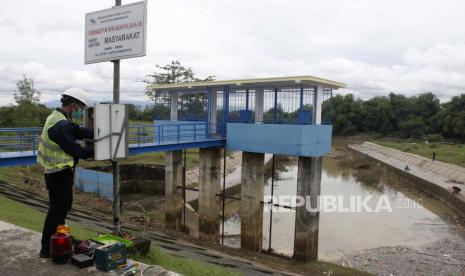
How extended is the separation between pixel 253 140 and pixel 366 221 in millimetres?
12786

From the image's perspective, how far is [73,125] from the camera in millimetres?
4855

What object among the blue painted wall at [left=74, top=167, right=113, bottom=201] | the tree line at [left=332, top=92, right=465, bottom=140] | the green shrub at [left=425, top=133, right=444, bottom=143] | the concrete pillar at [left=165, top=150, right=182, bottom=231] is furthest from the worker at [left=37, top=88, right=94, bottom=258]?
the green shrub at [left=425, top=133, right=444, bottom=143]

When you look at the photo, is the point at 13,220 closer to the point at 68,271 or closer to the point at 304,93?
the point at 68,271

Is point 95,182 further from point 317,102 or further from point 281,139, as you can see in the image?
point 317,102

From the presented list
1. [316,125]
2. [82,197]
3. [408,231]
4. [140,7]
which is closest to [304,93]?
[316,125]

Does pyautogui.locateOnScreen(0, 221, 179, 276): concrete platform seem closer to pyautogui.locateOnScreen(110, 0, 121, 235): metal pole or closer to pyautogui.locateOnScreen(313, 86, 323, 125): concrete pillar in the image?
pyautogui.locateOnScreen(110, 0, 121, 235): metal pole

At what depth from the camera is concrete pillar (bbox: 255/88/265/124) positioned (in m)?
16.3

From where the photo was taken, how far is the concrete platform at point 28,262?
428 cm

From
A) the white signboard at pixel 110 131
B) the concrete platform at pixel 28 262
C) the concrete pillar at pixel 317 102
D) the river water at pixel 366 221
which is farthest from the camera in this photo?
the river water at pixel 366 221

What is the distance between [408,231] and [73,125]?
22439mm

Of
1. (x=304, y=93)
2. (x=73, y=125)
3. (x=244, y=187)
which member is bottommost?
(x=244, y=187)

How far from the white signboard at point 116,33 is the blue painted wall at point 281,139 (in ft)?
31.2

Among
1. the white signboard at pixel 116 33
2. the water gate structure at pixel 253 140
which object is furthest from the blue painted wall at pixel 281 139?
the white signboard at pixel 116 33

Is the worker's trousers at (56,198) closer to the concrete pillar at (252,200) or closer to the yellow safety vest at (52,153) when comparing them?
the yellow safety vest at (52,153)
